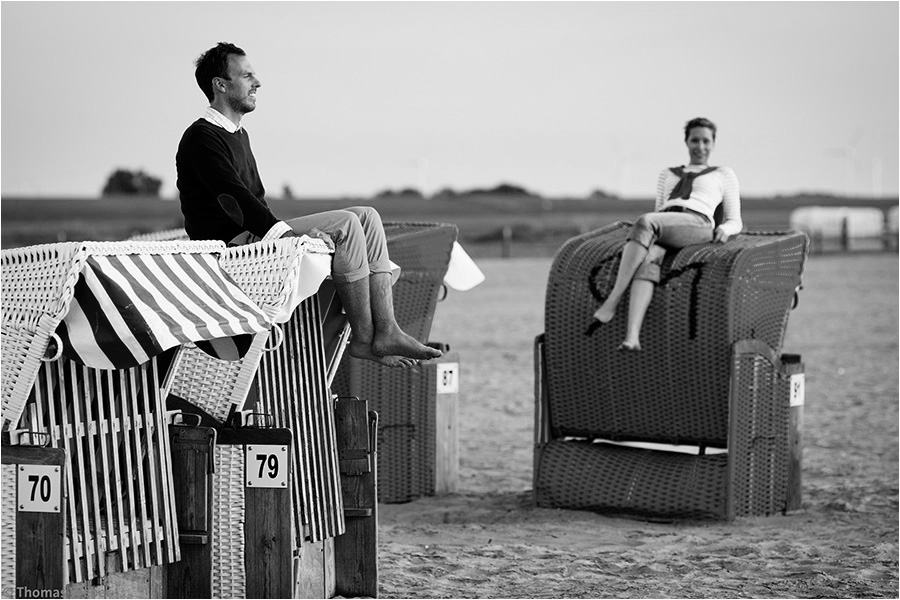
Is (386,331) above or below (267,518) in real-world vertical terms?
above

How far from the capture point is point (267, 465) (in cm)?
423

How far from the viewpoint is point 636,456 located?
6895 millimetres

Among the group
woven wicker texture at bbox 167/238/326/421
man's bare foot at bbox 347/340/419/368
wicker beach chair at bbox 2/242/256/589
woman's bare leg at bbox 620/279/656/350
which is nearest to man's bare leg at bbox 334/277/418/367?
man's bare foot at bbox 347/340/419/368

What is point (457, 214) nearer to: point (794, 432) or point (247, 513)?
point (794, 432)

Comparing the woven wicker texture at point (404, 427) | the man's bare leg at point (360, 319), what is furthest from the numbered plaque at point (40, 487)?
the woven wicker texture at point (404, 427)

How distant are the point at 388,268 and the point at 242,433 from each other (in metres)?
0.87

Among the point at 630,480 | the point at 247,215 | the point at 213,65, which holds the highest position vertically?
the point at 213,65

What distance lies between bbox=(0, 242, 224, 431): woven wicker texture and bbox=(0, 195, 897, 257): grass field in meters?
33.0

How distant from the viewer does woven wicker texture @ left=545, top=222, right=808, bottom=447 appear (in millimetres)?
6539

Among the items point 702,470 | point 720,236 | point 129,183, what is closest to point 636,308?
point 720,236

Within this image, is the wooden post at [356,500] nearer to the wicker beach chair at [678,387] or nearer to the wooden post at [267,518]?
the wooden post at [267,518]

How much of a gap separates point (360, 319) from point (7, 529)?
4.68 ft

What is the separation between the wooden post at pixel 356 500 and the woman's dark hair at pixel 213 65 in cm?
123

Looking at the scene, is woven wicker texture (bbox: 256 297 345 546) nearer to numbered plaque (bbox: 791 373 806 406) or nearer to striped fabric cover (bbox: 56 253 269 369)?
striped fabric cover (bbox: 56 253 269 369)
